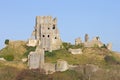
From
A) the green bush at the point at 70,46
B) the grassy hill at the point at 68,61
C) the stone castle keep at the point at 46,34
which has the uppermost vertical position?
the stone castle keep at the point at 46,34

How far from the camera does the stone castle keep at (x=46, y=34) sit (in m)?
108

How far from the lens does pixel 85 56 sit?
107125mm

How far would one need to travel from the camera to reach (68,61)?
335 ft

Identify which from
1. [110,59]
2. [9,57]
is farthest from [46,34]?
[110,59]

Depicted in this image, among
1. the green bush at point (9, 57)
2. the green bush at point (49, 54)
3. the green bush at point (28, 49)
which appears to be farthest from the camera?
the green bush at point (28, 49)

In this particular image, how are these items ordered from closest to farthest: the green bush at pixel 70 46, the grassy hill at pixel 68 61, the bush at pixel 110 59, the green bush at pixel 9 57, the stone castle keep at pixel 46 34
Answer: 1. the grassy hill at pixel 68 61
2. the green bush at pixel 9 57
3. the bush at pixel 110 59
4. the stone castle keep at pixel 46 34
5. the green bush at pixel 70 46

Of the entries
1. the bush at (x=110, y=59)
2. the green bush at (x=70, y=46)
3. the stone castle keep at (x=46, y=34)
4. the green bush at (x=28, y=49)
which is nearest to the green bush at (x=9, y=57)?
the green bush at (x=28, y=49)

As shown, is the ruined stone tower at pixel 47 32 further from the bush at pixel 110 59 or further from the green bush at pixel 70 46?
the bush at pixel 110 59

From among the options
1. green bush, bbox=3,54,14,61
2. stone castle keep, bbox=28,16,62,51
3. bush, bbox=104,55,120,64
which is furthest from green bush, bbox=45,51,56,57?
bush, bbox=104,55,120,64

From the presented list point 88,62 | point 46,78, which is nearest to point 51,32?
point 88,62

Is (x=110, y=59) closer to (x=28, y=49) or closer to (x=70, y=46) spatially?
(x=70, y=46)

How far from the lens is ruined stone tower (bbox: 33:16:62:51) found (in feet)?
355

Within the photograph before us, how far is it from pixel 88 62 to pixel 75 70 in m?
6.65

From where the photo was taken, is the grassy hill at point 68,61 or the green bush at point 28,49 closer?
the grassy hill at point 68,61
